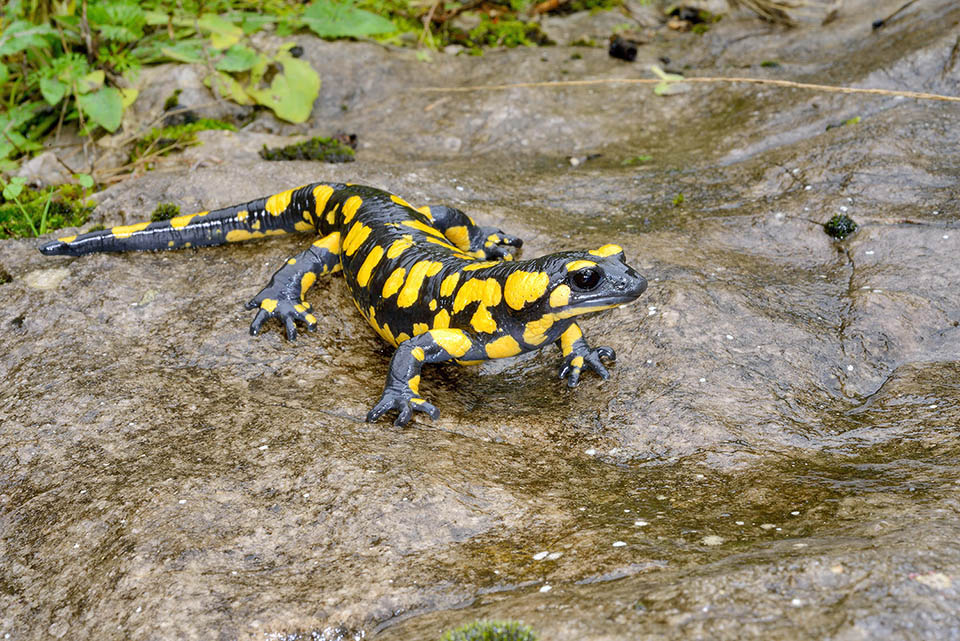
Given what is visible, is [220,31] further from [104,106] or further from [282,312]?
[282,312]

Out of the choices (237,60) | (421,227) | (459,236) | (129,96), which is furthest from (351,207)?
(129,96)

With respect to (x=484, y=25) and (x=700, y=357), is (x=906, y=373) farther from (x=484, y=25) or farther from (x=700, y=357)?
(x=484, y=25)

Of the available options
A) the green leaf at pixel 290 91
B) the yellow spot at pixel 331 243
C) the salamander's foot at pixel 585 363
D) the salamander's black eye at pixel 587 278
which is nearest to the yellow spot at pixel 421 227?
the yellow spot at pixel 331 243

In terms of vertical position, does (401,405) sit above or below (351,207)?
below

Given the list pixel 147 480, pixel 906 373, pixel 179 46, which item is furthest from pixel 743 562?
pixel 179 46

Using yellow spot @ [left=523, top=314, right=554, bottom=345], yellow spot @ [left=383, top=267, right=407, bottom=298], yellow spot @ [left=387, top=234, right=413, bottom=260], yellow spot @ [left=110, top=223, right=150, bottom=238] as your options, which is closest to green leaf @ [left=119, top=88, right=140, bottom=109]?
yellow spot @ [left=110, top=223, right=150, bottom=238]

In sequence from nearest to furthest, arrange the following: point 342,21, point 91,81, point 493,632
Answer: point 493,632 → point 91,81 → point 342,21

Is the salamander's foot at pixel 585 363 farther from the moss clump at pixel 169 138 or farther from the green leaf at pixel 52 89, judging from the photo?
the green leaf at pixel 52 89
